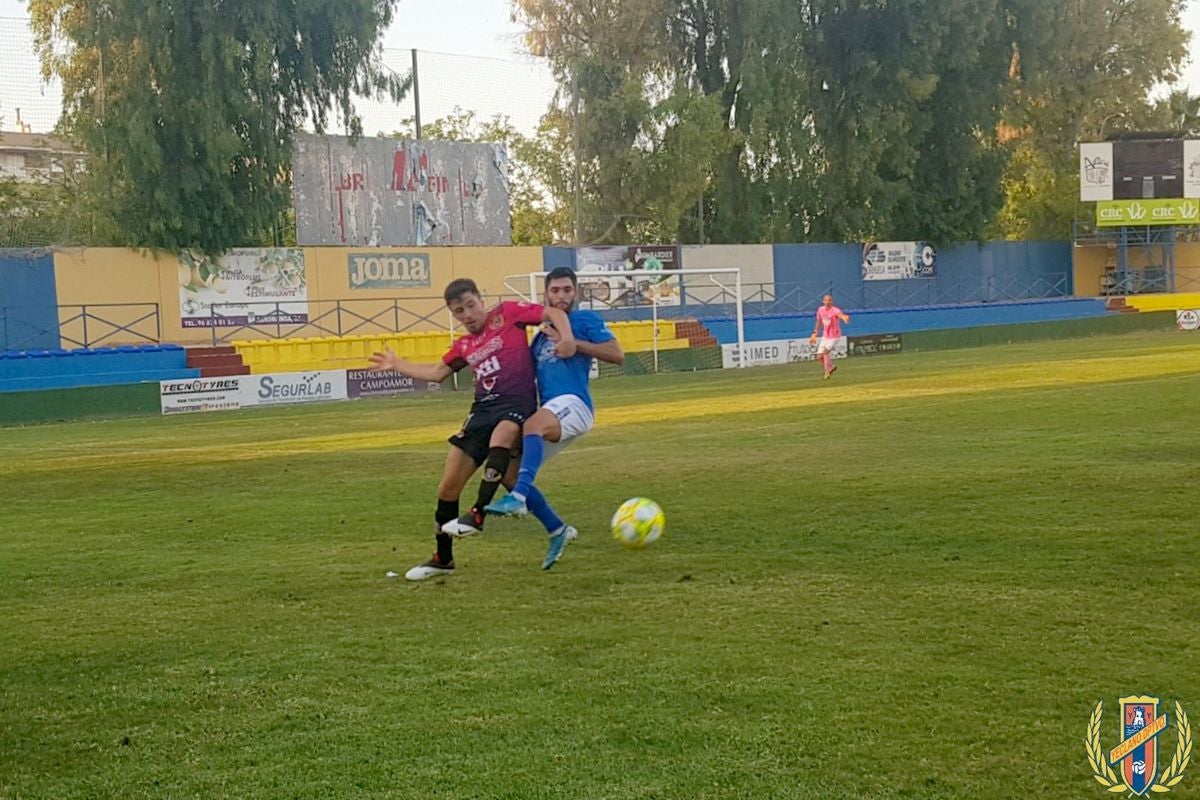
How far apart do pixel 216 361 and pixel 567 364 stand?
75.4ft

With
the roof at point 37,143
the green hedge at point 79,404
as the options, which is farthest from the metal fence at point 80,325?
the green hedge at point 79,404

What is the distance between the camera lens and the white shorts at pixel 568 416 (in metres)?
8.44

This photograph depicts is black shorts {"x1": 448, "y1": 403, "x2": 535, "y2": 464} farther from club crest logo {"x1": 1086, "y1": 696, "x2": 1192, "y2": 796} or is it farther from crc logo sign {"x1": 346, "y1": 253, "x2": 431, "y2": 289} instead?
crc logo sign {"x1": 346, "y1": 253, "x2": 431, "y2": 289}

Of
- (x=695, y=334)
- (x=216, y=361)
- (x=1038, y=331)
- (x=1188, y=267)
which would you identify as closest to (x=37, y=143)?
(x=216, y=361)

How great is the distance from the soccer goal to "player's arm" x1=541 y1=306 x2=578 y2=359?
22831 mm

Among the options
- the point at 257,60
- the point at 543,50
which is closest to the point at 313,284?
the point at 257,60

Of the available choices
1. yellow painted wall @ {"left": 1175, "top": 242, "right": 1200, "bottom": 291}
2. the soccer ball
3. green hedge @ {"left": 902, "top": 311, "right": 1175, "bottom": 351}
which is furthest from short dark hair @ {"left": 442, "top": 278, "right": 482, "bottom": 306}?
yellow painted wall @ {"left": 1175, "top": 242, "right": 1200, "bottom": 291}

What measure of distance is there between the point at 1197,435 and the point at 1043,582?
7.53 meters

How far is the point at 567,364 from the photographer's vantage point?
8594 mm

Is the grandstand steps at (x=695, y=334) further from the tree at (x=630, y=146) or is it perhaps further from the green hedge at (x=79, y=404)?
the green hedge at (x=79, y=404)

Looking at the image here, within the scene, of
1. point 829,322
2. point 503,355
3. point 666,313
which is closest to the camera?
point 503,355

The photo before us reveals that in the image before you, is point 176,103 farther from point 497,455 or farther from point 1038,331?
point 497,455

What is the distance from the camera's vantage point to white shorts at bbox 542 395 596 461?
8438 mm

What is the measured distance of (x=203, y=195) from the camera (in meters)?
35.2
